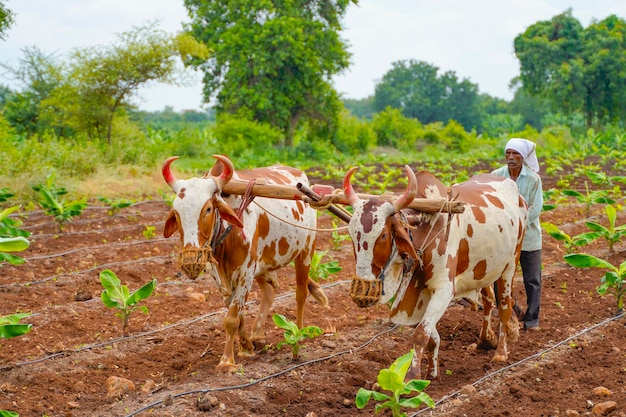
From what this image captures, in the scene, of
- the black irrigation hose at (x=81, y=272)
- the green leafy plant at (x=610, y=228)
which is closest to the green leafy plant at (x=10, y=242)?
the black irrigation hose at (x=81, y=272)

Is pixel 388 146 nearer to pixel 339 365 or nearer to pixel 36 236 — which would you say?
pixel 36 236

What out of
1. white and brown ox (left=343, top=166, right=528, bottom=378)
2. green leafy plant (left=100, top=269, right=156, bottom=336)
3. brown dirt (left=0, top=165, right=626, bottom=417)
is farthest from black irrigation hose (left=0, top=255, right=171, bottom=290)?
white and brown ox (left=343, top=166, right=528, bottom=378)

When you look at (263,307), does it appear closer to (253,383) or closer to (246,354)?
(246,354)

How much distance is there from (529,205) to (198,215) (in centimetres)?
345

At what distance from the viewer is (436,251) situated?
577 cm

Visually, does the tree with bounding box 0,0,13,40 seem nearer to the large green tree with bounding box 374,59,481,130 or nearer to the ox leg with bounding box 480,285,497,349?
the ox leg with bounding box 480,285,497,349

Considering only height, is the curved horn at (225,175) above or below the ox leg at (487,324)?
above

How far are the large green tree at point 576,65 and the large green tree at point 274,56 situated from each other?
1375 centimetres

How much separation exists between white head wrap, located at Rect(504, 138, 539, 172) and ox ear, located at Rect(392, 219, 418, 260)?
2.33 meters

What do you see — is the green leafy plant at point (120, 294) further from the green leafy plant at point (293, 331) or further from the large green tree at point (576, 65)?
the large green tree at point (576, 65)

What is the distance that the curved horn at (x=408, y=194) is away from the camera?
5199 millimetres

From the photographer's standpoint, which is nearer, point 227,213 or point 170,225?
point 227,213

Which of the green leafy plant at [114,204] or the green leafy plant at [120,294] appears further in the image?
the green leafy plant at [114,204]

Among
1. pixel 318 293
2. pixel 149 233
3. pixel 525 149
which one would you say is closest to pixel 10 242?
pixel 318 293
